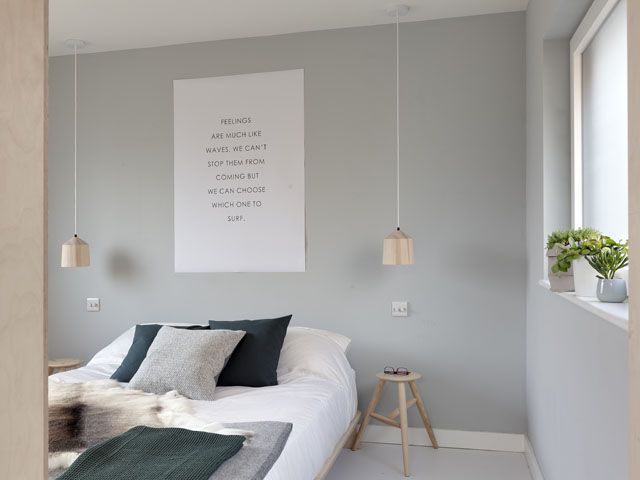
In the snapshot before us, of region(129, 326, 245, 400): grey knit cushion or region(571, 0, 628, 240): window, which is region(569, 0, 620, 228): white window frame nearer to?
region(571, 0, 628, 240): window

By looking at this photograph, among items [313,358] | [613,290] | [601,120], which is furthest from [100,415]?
[601,120]

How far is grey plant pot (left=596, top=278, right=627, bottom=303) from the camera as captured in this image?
200 cm

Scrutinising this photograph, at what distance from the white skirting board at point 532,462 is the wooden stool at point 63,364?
2.99 m

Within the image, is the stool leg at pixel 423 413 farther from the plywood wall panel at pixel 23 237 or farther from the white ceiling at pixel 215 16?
the plywood wall panel at pixel 23 237

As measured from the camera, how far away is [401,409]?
3545 mm

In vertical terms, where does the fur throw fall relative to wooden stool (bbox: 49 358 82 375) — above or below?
above

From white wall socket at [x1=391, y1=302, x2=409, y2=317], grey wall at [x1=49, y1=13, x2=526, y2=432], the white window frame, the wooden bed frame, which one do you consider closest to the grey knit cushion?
the wooden bed frame

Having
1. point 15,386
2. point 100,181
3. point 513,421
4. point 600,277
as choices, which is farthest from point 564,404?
point 100,181

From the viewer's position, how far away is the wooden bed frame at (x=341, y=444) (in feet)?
9.32

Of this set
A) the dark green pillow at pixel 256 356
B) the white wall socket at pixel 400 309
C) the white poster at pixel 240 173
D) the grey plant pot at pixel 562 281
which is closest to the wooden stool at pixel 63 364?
the white poster at pixel 240 173

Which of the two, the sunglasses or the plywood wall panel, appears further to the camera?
the sunglasses

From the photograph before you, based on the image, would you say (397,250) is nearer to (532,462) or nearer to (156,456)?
Answer: (532,462)

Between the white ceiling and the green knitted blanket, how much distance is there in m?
2.45

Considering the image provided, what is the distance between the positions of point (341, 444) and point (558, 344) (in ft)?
4.25
